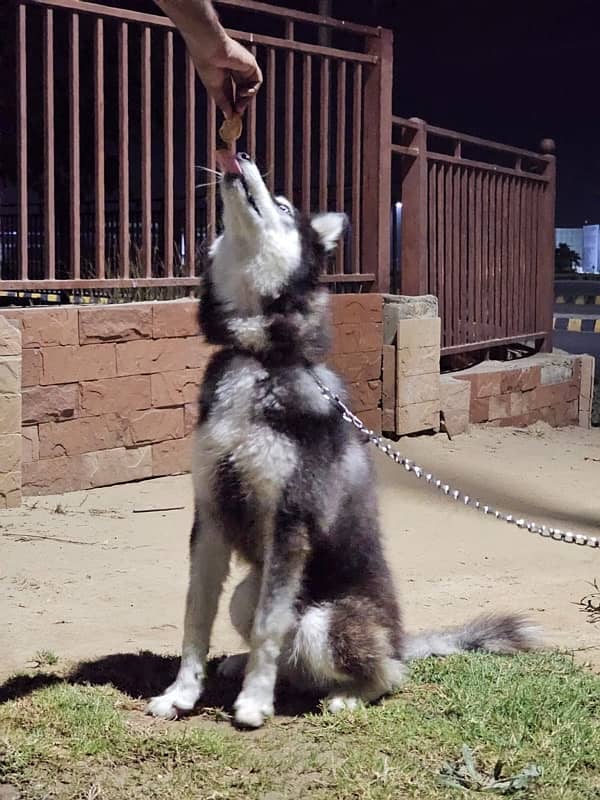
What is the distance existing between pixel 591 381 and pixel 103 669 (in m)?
9.21

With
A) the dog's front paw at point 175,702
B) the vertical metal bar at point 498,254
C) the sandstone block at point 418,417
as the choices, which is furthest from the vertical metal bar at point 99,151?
the vertical metal bar at point 498,254

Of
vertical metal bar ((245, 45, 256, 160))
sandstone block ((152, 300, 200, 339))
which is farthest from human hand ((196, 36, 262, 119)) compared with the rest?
vertical metal bar ((245, 45, 256, 160))

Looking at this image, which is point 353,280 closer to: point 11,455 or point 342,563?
point 11,455

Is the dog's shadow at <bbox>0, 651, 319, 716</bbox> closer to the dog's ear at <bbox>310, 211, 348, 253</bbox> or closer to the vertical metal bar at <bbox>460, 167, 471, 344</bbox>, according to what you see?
the dog's ear at <bbox>310, 211, 348, 253</bbox>

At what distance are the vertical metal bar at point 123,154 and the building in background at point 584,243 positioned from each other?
27.8m

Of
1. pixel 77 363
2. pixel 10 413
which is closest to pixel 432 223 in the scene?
pixel 77 363

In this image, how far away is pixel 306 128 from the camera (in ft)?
28.8

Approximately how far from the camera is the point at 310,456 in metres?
3.50

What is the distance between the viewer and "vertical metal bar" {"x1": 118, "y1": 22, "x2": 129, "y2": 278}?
24.0ft

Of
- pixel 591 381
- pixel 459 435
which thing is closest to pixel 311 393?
pixel 459 435

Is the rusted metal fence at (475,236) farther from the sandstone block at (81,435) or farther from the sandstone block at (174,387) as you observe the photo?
the sandstone block at (81,435)

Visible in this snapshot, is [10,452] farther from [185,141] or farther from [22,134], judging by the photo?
[185,141]

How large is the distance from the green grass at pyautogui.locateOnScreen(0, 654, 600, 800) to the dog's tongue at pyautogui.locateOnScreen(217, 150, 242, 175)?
5.62ft

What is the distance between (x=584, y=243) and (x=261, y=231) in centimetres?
3265
